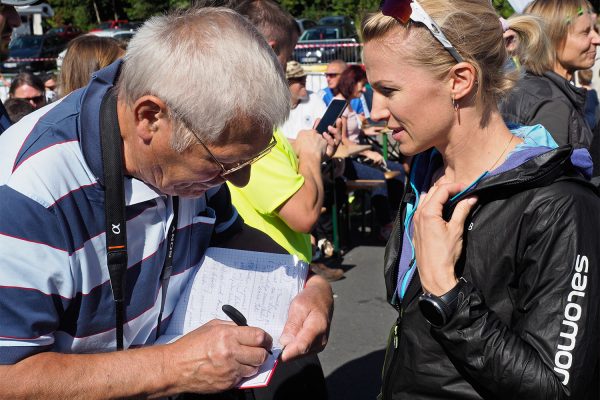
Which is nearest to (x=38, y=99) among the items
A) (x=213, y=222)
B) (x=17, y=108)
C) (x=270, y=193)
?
(x=17, y=108)

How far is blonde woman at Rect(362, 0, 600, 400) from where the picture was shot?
153 cm

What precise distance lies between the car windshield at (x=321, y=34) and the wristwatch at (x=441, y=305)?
20966 millimetres

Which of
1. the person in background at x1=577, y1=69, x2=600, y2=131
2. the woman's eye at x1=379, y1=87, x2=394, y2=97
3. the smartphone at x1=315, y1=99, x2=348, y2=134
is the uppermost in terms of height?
Answer: the woman's eye at x1=379, y1=87, x2=394, y2=97

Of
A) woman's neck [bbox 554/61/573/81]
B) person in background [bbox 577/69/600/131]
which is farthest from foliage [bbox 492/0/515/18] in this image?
person in background [bbox 577/69/600/131]

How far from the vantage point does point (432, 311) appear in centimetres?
160

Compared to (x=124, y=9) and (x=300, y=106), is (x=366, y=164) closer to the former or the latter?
(x=300, y=106)

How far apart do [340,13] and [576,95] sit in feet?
91.2

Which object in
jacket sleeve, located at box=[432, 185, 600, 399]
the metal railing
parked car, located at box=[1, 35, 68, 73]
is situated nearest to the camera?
jacket sleeve, located at box=[432, 185, 600, 399]

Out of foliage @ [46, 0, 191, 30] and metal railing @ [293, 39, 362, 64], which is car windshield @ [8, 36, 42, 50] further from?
metal railing @ [293, 39, 362, 64]

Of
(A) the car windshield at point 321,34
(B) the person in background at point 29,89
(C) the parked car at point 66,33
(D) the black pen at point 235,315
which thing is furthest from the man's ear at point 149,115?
(C) the parked car at point 66,33

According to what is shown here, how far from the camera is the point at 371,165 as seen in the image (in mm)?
8445

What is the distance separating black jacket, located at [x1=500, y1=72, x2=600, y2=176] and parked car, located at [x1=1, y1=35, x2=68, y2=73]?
20.2m

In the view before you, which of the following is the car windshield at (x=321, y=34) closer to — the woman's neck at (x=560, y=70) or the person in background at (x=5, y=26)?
the woman's neck at (x=560, y=70)

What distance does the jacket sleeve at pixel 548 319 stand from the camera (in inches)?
59.8
